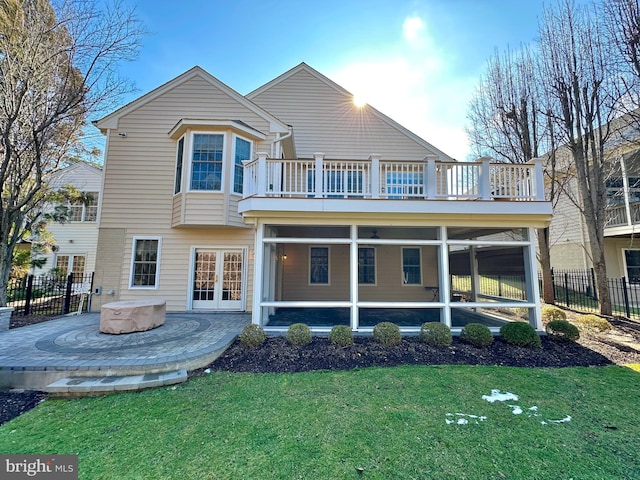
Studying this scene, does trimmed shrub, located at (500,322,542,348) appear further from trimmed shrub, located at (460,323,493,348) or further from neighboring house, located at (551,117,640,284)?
neighboring house, located at (551,117,640,284)

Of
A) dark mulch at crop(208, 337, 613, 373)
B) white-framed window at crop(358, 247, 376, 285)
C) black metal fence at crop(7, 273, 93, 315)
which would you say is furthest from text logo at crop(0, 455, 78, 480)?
white-framed window at crop(358, 247, 376, 285)

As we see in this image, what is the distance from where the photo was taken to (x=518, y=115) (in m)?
11.0

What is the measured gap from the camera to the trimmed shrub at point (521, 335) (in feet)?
18.7

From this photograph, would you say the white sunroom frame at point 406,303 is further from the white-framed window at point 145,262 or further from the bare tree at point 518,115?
the bare tree at point 518,115

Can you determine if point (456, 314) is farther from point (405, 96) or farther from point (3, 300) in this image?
point (3, 300)

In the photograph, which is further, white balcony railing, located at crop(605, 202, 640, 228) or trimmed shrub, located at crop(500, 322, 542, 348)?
white balcony railing, located at crop(605, 202, 640, 228)

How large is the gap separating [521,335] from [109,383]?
7.43 metres

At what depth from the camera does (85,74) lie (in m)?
8.95

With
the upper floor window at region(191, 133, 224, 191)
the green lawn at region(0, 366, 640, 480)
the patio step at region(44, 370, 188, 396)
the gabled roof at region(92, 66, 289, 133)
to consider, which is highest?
the gabled roof at region(92, 66, 289, 133)

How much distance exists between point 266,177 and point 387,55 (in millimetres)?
5806

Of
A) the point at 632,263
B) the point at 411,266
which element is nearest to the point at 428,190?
the point at 411,266

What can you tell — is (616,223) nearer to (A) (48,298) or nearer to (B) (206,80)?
(B) (206,80)

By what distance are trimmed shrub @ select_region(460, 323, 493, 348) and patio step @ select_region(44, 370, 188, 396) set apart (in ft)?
17.8

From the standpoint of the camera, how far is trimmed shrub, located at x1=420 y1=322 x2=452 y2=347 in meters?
5.71
